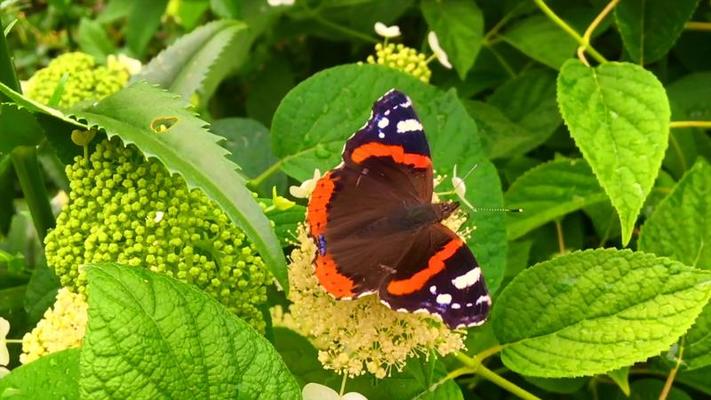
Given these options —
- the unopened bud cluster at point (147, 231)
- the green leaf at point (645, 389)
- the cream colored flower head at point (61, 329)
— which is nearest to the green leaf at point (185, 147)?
the unopened bud cluster at point (147, 231)

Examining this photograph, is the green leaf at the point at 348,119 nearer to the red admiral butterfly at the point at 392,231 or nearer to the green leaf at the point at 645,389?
the red admiral butterfly at the point at 392,231

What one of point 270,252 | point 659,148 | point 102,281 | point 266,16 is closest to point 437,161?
point 659,148

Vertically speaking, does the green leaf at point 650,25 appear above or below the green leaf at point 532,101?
above

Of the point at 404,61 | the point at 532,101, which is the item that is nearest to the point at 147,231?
the point at 404,61

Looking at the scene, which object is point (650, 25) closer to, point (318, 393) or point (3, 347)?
point (318, 393)

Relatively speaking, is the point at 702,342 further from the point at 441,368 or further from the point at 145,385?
the point at 145,385
